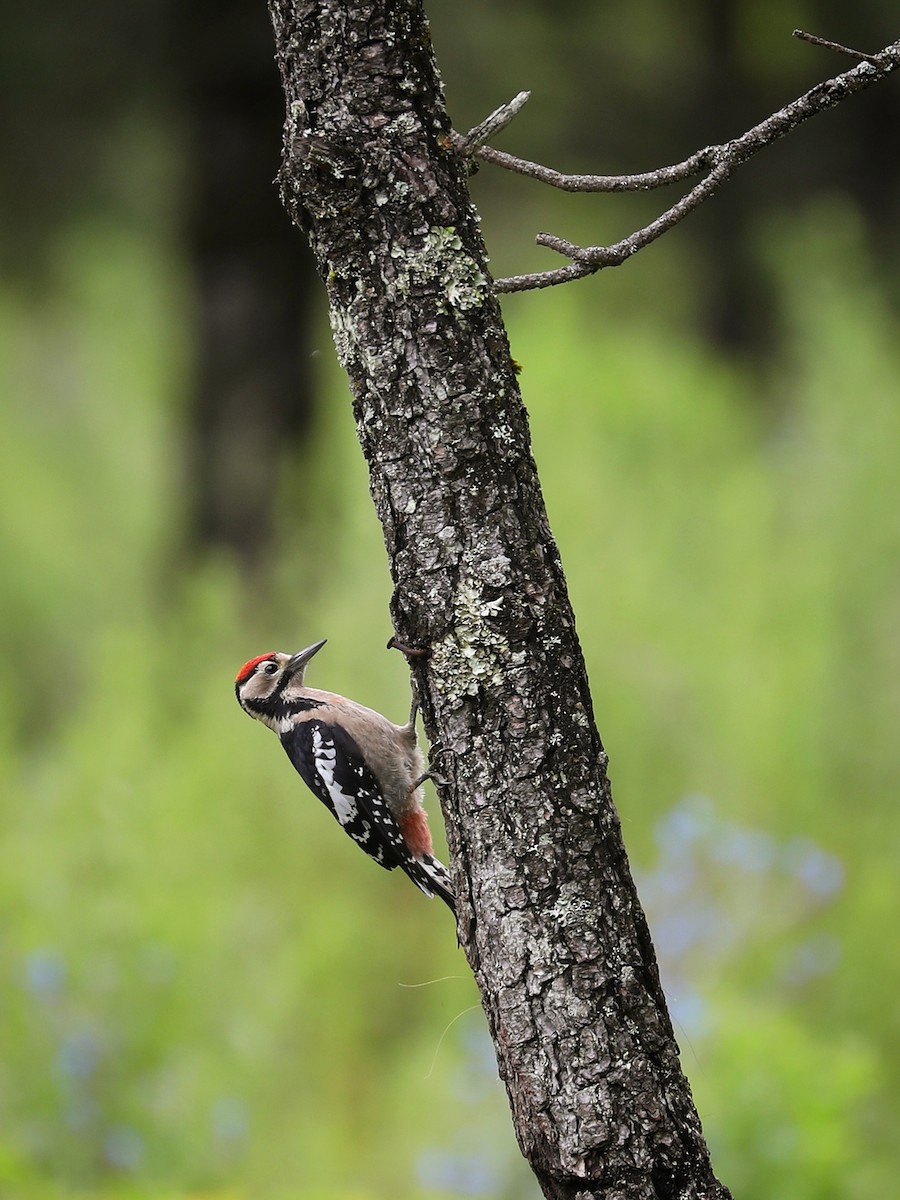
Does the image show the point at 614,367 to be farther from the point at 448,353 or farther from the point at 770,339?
the point at 770,339

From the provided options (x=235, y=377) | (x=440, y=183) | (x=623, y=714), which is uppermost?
(x=235, y=377)

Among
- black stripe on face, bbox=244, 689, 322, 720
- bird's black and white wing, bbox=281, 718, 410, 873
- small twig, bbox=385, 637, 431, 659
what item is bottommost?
small twig, bbox=385, 637, 431, 659

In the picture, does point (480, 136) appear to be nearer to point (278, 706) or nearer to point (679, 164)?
point (679, 164)

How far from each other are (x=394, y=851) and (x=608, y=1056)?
1.44 meters

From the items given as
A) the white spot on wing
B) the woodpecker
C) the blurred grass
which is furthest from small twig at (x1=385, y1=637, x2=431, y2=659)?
the white spot on wing

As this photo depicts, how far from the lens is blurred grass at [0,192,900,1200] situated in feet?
10.4

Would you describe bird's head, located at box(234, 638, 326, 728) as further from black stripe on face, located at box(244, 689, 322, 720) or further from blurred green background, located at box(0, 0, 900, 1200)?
blurred green background, located at box(0, 0, 900, 1200)

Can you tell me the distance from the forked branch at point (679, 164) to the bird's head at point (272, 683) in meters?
1.73

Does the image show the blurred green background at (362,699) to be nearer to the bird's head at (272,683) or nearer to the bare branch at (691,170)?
the bird's head at (272,683)

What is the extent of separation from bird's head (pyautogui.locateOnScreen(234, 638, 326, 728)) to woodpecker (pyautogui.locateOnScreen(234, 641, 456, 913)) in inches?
7.3

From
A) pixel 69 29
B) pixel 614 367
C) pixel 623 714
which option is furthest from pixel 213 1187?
pixel 69 29

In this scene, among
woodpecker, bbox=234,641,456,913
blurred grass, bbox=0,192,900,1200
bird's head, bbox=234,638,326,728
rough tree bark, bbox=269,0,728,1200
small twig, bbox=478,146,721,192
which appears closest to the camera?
rough tree bark, bbox=269,0,728,1200

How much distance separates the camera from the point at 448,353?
62.7 inches

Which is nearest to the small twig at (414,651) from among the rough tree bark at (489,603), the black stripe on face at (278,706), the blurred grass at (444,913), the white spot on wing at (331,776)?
the rough tree bark at (489,603)
